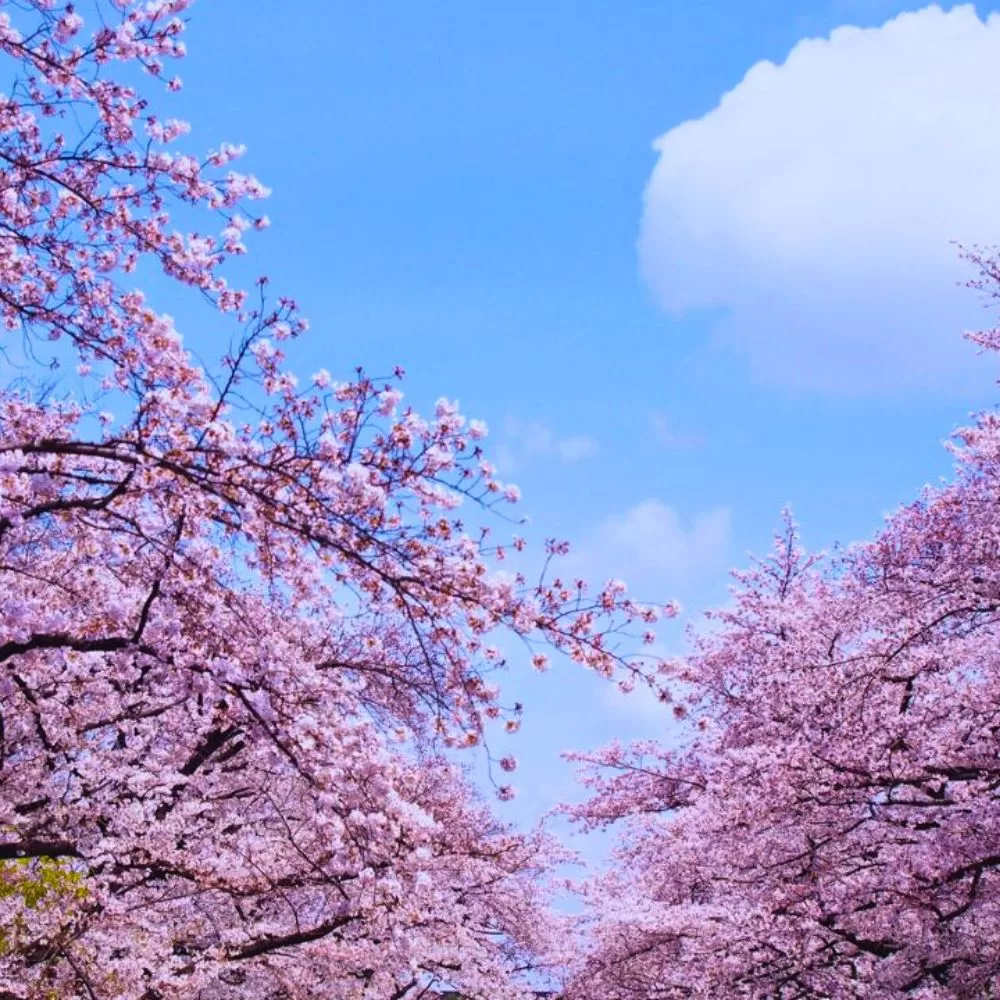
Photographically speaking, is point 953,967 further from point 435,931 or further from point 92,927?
point 92,927

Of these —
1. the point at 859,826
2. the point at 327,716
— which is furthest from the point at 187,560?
the point at 859,826

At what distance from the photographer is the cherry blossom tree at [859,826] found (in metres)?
10.2

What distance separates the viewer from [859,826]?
1145 centimetres

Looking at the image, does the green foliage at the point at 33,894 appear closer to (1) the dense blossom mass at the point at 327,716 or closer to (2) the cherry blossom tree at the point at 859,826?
(1) the dense blossom mass at the point at 327,716

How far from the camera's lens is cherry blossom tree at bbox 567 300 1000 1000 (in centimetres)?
1023

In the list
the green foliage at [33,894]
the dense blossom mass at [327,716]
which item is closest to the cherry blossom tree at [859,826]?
the dense blossom mass at [327,716]

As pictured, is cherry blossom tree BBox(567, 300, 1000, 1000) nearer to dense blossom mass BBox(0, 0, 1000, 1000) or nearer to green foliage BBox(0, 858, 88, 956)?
dense blossom mass BBox(0, 0, 1000, 1000)

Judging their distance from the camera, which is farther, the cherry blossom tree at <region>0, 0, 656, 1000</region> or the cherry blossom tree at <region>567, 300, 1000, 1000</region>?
the cherry blossom tree at <region>567, 300, 1000, 1000</region>

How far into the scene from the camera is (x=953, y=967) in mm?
11383

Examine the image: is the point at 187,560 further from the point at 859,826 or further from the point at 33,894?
the point at 859,826

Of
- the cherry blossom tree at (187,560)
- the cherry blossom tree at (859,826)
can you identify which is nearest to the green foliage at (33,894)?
the cherry blossom tree at (187,560)

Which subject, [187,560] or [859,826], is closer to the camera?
[187,560]

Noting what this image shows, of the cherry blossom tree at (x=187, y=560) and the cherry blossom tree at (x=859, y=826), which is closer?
the cherry blossom tree at (x=187, y=560)

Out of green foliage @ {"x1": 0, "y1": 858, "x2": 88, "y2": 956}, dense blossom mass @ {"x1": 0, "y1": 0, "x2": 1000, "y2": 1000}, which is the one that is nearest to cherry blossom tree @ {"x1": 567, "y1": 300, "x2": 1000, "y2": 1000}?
dense blossom mass @ {"x1": 0, "y1": 0, "x2": 1000, "y2": 1000}
